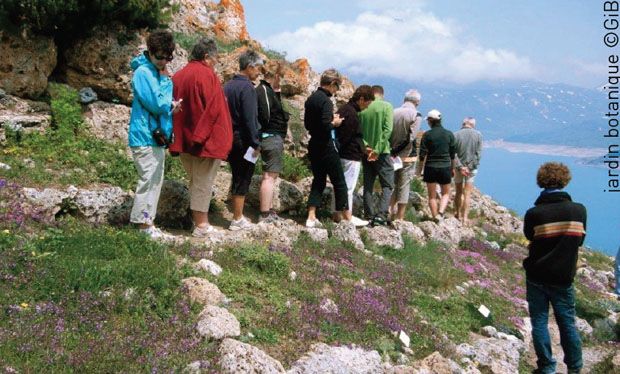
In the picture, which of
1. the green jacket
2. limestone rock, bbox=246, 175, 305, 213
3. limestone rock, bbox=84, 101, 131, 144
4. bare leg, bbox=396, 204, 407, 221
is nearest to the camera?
the green jacket

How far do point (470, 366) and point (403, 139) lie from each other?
6204 mm

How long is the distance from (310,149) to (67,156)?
459 cm

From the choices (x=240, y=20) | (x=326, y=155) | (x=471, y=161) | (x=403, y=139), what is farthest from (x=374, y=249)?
(x=240, y=20)

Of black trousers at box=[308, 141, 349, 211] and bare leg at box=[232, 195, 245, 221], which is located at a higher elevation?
black trousers at box=[308, 141, 349, 211]

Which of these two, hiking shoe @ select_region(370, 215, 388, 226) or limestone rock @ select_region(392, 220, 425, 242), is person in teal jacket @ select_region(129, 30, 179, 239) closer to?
hiking shoe @ select_region(370, 215, 388, 226)

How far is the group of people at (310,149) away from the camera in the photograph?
261 inches

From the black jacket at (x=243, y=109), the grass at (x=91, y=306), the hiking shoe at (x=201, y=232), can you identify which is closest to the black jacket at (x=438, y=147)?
the black jacket at (x=243, y=109)

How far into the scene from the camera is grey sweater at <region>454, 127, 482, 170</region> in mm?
13898

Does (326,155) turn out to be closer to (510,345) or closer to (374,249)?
(374,249)

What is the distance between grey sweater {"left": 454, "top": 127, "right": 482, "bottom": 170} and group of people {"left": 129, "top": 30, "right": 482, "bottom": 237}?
0.99m

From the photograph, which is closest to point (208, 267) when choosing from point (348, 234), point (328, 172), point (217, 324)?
point (217, 324)

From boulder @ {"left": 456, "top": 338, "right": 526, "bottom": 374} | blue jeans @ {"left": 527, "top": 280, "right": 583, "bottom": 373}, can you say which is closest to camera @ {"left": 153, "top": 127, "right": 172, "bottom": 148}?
boulder @ {"left": 456, "top": 338, "right": 526, "bottom": 374}

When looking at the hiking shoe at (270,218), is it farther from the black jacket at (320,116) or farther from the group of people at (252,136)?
the black jacket at (320,116)

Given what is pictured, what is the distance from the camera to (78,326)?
16.0ft
